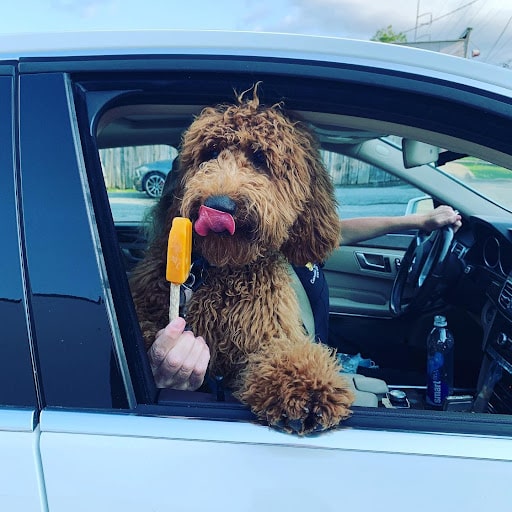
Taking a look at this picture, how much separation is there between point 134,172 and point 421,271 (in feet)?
5.97

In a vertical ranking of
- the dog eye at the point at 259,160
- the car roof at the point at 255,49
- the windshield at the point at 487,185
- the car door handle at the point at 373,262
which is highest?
the windshield at the point at 487,185

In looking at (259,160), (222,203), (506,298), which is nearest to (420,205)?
(506,298)

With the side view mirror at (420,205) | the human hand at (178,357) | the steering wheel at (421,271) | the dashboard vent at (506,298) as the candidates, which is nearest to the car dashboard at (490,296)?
the dashboard vent at (506,298)

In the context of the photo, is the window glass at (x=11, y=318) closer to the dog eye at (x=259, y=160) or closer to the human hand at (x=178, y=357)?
the human hand at (x=178, y=357)

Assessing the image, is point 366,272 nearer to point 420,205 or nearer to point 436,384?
point 420,205

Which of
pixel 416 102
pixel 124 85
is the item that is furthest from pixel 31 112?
pixel 416 102

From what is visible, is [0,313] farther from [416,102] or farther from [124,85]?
[416,102]

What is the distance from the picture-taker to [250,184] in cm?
134

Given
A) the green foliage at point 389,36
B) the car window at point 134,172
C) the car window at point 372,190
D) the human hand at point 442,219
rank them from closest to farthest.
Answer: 1. the human hand at point 442,219
2. the car window at point 134,172
3. the car window at point 372,190
4. the green foliage at point 389,36

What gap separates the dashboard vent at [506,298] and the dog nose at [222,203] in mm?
1180

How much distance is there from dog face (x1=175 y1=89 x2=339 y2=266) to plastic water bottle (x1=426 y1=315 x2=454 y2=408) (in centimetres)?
79

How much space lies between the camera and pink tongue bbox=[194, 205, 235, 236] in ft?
4.19

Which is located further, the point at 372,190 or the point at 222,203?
the point at 372,190

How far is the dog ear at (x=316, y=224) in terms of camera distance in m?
1.49
